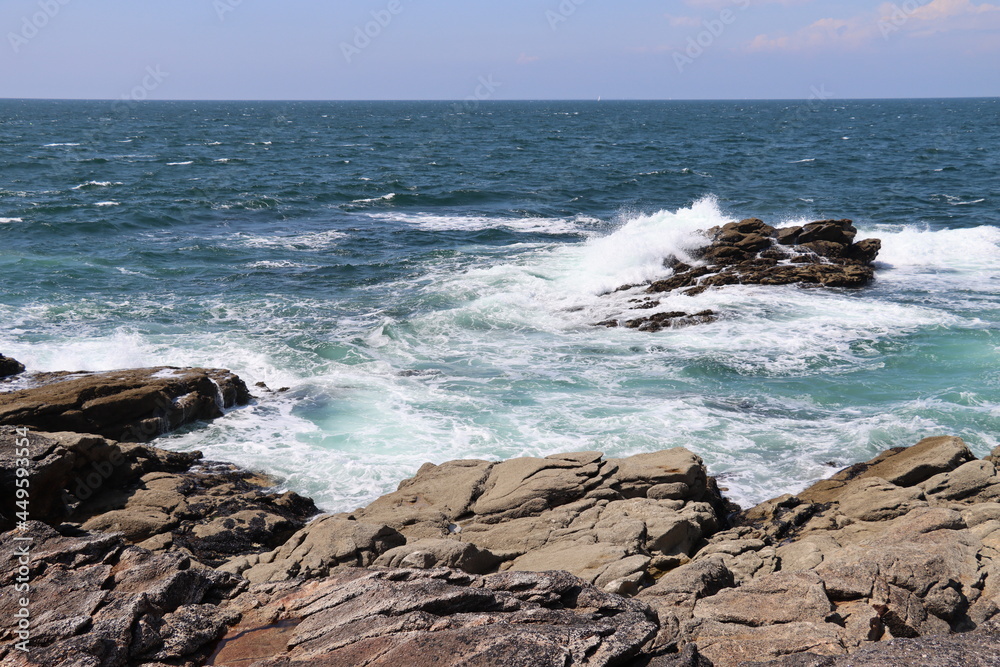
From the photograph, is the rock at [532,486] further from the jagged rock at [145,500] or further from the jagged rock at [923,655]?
the jagged rock at [923,655]

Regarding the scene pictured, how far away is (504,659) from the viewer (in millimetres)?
5918

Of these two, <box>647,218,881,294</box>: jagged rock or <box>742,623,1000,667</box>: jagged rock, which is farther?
<box>647,218,881,294</box>: jagged rock

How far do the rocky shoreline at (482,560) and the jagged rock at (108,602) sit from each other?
0.02 metres

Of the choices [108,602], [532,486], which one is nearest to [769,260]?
[532,486]

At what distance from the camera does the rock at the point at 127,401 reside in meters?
14.3

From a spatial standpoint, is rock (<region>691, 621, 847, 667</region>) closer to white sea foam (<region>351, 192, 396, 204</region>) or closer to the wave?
white sea foam (<region>351, 192, 396, 204</region>)

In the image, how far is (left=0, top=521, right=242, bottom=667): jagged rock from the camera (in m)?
6.39

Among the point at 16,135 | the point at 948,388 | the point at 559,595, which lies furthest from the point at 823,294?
→ the point at 16,135

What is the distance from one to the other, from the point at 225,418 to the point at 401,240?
19.5 meters

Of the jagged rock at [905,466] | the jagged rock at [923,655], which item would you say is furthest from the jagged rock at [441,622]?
the jagged rock at [905,466]

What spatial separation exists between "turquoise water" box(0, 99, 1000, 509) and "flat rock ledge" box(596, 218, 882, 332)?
0.83 m

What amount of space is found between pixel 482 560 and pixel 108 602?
4311mm

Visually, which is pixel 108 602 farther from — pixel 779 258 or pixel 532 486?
pixel 779 258
